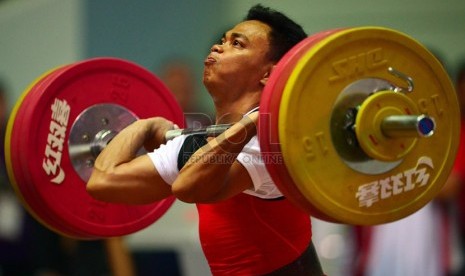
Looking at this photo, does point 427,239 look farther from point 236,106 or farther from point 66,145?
point 66,145

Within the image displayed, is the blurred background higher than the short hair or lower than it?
lower

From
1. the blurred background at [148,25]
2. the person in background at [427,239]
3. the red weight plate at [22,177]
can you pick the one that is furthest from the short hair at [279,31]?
the blurred background at [148,25]

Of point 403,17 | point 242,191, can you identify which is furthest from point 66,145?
point 403,17

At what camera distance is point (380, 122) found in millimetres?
2246

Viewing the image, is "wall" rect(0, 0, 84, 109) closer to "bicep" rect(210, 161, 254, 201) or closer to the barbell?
the barbell

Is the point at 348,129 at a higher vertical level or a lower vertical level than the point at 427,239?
higher

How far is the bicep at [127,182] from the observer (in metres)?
2.55

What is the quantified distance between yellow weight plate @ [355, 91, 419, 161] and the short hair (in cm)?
45

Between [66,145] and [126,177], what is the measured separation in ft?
1.51

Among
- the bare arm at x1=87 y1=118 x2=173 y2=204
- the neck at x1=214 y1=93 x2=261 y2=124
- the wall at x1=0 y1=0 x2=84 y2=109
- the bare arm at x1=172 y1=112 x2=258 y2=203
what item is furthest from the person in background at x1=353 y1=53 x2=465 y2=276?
the wall at x1=0 y1=0 x2=84 y2=109

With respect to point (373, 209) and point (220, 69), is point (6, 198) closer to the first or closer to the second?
point (220, 69)

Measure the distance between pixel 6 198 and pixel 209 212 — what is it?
268 cm

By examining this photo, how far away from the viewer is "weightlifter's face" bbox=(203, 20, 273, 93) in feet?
8.54

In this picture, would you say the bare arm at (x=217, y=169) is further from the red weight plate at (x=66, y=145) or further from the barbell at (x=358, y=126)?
the red weight plate at (x=66, y=145)
